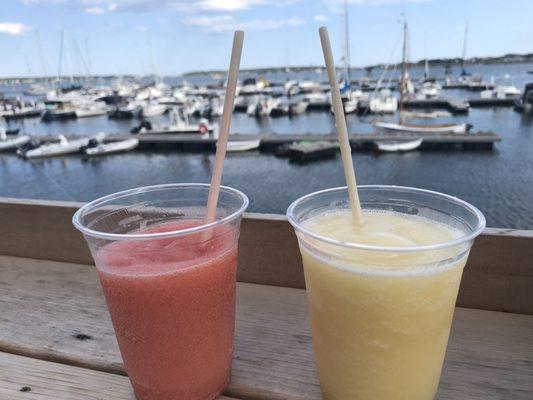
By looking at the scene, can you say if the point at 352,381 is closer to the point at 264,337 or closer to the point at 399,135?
the point at 264,337

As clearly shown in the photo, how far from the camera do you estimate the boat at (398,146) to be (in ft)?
53.2

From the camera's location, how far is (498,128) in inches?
817

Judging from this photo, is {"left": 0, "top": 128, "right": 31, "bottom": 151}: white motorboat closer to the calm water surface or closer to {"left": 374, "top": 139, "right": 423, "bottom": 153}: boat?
the calm water surface

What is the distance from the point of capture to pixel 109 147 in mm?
18500

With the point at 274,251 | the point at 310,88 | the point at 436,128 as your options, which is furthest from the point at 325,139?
the point at 310,88

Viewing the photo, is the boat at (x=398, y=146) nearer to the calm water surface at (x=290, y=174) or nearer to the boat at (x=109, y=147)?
the calm water surface at (x=290, y=174)

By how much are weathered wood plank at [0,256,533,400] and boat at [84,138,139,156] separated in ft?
60.8

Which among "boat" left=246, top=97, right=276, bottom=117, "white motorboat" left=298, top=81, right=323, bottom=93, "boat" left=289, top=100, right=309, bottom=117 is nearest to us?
"boat" left=289, top=100, right=309, bottom=117

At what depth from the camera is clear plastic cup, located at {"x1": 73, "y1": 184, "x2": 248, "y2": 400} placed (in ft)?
2.03

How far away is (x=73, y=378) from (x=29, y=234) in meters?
0.72

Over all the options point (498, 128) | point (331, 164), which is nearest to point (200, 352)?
point (331, 164)

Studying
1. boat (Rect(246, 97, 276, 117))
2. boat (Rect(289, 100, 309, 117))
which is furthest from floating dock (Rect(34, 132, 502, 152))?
boat (Rect(289, 100, 309, 117))

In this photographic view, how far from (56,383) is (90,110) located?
115 ft

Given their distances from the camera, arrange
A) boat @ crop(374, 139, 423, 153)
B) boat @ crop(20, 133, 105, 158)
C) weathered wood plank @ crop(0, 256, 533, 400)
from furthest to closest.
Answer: boat @ crop(20, 133, 105, 158)
boat @ crop(374, 139, 423, 153)
weathered wood plank @ crop(0, 256, 533, 400)
